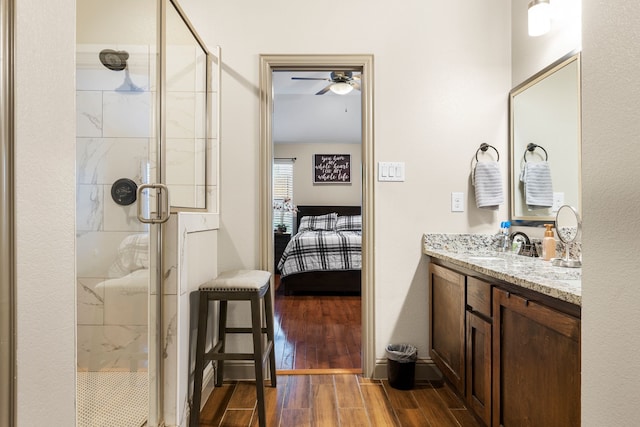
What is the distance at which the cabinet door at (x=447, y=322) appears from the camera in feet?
6.20

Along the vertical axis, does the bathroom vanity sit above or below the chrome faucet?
below

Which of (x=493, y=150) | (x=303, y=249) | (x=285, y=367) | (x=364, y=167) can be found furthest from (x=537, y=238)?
(x=303, y=249)

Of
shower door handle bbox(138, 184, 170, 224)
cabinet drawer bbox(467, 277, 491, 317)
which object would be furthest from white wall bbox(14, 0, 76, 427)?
cabinet drawer bbox(467, 277, 491, 317)

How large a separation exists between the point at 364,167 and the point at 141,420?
5.87 ft

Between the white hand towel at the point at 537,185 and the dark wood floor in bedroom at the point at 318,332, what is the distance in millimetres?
1569

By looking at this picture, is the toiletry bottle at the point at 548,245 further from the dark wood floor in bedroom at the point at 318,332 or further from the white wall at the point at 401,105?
the dark wood floor in bedroom at the point at 318,332

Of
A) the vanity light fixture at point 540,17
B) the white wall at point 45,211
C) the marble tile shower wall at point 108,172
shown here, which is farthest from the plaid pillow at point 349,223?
the white wall at point 45,211

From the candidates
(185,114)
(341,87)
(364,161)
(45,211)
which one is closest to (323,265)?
(341,87)

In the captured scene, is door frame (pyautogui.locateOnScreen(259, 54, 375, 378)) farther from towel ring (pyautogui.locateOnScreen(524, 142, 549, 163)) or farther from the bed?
the bed

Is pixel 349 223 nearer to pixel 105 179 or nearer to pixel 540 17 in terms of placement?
pixel 540 17

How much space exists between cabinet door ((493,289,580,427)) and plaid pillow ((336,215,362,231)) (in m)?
4.95

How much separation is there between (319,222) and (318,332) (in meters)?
3.46

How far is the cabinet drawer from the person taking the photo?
62.9 inches

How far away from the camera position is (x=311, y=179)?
7.16m
